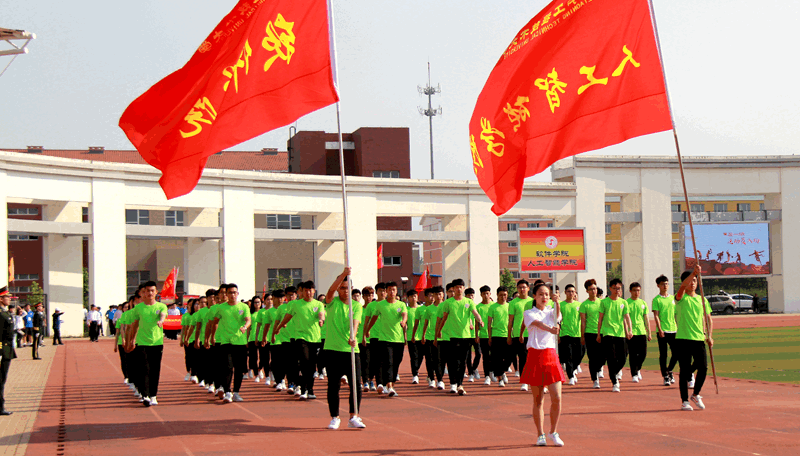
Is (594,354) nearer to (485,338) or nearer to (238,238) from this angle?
(485,338)

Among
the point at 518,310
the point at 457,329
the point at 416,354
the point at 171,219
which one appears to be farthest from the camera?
the point at 171,219

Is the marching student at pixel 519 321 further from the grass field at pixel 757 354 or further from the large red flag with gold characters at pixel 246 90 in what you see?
the large red flag with gold characters at pixel 246 90

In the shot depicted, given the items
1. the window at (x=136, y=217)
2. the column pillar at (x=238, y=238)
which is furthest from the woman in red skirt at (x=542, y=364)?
the window at (x=136, y=217)

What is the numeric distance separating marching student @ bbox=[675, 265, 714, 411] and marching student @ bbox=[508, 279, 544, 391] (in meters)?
3.20

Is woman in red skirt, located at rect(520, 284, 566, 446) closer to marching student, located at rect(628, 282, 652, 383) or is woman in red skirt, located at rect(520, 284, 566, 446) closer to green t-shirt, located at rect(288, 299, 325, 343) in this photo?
green t-shirt, located at rect(288, 299, 325, 343)

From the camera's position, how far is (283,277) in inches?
2293

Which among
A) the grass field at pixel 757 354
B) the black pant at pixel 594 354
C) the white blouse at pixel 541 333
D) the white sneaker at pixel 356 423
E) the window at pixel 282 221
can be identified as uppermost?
the window at pixel 282 221

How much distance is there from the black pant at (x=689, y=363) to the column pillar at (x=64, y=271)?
28683 millimetres

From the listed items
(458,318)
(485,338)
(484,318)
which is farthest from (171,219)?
(458,318)

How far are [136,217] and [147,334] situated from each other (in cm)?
4396

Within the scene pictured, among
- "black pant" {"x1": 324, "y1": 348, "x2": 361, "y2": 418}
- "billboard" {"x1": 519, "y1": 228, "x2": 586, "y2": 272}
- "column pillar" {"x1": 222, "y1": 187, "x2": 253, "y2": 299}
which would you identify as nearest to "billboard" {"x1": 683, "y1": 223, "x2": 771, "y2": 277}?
"billboard" {"x1": 519, "y1": 228, "x2": 586, "y2": 272}

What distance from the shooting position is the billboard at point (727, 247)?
41219mm

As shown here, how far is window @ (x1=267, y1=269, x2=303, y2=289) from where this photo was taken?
2267 inches

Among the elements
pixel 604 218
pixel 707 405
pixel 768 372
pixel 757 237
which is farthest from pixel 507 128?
pixel 757 237
